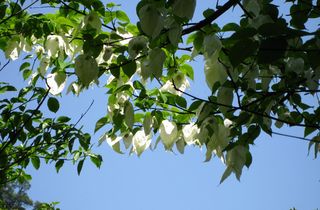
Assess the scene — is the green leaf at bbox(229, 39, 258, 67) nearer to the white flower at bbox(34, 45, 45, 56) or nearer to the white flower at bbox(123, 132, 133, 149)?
the white flower at bbox(123, 132, 133, 149)

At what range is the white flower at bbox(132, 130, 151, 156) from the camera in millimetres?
1773

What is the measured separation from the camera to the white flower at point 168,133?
169 cm

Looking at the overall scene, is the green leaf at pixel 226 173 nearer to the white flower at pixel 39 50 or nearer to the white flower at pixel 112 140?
the white flower at pixel 112 140

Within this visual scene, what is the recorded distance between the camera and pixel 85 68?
4.53ft

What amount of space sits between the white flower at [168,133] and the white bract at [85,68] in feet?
1.52

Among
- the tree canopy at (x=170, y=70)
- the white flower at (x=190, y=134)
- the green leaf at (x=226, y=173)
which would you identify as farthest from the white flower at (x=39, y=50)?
the green leaf at (x=226, y=173)

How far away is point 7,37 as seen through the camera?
2.15 metres

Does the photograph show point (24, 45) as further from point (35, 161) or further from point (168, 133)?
point (168, 133)

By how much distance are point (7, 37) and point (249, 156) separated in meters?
1.51

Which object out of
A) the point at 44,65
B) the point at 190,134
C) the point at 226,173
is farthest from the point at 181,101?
the point at 44,65

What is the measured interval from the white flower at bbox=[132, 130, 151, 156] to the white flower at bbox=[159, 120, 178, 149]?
0.11 meters

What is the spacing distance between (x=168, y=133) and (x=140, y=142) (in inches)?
6.4

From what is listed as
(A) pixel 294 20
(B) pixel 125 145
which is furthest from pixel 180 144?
(A) pixel 294 20

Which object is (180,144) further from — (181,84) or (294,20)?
(294,20)
